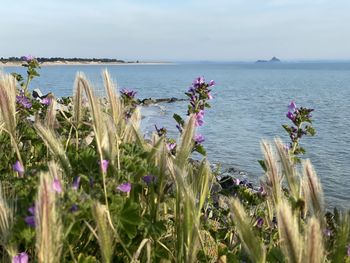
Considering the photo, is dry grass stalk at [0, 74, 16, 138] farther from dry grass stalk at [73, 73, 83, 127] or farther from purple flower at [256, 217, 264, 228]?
purple flower at [256, 217, 264, 228]

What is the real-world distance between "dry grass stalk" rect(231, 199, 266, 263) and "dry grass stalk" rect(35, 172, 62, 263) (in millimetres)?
545

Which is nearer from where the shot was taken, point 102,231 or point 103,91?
point 102,231

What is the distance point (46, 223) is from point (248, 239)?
61 cm

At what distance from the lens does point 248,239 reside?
4.92 feet

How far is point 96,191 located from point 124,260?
1.35 ft

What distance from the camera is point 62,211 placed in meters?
1.46

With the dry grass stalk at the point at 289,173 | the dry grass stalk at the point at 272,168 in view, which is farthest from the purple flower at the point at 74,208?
the dry grass stalk at the point at 289,173

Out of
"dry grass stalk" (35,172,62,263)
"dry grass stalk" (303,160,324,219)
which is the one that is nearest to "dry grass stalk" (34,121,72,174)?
"dry grass stalk" (35,172,62,263)

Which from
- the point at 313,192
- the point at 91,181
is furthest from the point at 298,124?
the point at 91,181

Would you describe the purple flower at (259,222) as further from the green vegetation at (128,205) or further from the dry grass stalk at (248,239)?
the dry grass stalk at (248,239)

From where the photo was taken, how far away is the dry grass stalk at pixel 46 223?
4.04ft

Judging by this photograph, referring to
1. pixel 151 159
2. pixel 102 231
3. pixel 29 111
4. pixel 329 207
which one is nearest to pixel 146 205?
pixel 151 159

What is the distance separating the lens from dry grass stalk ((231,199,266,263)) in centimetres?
148

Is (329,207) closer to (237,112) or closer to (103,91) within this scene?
(103,91)
